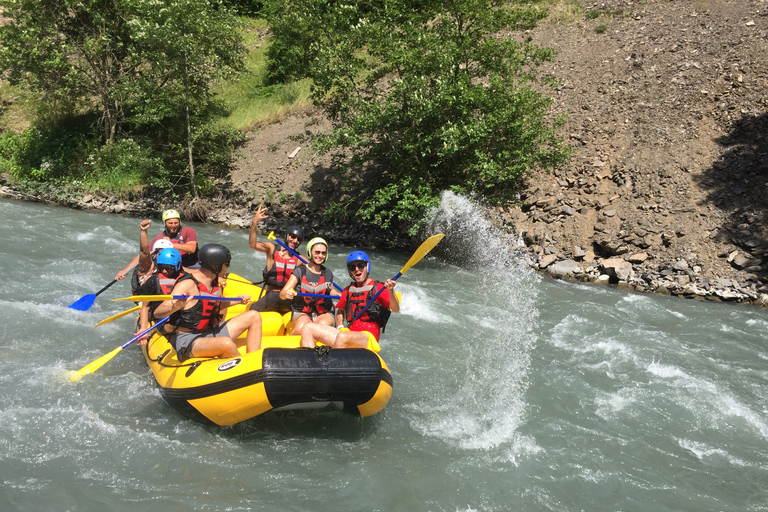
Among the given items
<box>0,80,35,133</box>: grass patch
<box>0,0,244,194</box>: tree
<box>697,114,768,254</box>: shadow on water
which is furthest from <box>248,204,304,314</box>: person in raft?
<box>0,80,35,133</box>: grass patch

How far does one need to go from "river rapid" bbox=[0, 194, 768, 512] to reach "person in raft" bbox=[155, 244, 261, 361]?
57 cm

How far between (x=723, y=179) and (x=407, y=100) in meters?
5.71

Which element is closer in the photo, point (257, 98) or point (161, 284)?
Result: point (161, 284)

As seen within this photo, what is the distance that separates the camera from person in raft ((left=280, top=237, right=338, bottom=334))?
482cm

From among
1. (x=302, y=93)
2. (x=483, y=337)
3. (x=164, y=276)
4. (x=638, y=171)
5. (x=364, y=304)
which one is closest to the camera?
(x=164, y=276)

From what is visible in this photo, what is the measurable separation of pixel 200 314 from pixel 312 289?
0.96m

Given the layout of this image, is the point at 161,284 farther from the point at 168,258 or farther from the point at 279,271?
the point at 279,271

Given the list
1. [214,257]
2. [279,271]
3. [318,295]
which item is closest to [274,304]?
[279,271]

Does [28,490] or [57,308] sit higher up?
[28,490]

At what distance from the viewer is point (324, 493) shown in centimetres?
358

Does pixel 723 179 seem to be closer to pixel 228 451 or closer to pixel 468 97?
pixel 468 97

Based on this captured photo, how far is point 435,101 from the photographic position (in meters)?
9.66

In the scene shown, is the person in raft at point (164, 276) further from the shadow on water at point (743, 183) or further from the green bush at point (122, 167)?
the green bush at point (122, 167)

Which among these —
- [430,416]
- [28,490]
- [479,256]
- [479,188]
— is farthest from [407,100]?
[28,490]
